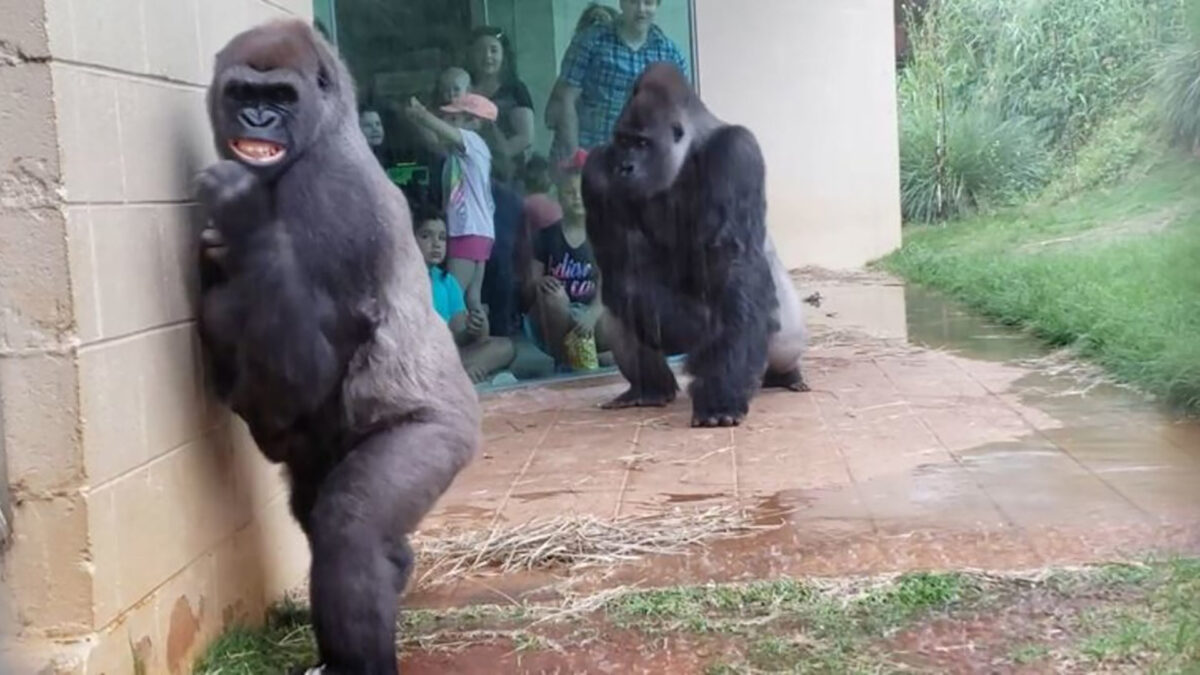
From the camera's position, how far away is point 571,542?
3.68m

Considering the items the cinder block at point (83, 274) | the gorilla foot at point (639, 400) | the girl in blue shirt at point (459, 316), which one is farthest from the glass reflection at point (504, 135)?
the cinder block at point (83, 274)

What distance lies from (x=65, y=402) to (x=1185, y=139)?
90.1 inches

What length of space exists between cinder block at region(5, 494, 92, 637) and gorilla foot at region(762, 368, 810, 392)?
160 inches

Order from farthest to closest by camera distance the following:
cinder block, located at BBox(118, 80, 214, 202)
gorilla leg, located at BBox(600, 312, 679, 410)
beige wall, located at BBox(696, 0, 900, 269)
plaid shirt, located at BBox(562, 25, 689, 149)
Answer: beige wall, located at BBox(696, 0, 900, 269)
plaid shirt, located at BBox(562, 25, 689, 149)
gorilla leg, located at BBox(600, 312, 679, 410)
cinder block, located at BBox(118, 80, 214, 202)

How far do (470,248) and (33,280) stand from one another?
13.3 ft

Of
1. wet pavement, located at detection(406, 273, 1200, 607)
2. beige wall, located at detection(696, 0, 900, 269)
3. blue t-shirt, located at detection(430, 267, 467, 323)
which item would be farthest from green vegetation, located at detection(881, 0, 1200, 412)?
blue t-shirt, located at detection(430, 267, 467, 323)

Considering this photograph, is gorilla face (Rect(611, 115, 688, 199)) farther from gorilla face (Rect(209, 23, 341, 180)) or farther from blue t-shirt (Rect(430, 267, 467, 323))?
gorilla face (Rect(209, 23, 341, 180))

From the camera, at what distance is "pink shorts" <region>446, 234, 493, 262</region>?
621 cm

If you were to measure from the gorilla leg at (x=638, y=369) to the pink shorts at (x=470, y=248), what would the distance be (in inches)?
28.1

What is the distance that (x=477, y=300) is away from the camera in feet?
20.7

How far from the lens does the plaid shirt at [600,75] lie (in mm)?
6500

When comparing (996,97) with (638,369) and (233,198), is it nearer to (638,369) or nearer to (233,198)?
(638,369)

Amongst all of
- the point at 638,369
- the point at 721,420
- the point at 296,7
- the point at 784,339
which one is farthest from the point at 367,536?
the point at 784,339

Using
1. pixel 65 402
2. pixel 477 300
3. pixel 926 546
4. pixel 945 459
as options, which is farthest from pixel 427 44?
pixel 65 402
